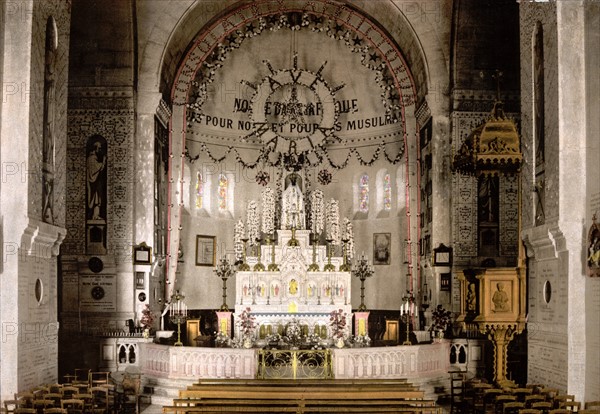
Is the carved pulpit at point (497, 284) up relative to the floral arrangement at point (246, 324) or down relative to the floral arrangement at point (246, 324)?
up

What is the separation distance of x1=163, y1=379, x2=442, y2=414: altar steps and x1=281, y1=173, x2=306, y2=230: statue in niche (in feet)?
31.1

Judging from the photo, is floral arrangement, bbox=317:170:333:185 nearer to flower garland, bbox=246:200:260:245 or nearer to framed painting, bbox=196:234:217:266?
flower garland, bbox=246:200:260:245

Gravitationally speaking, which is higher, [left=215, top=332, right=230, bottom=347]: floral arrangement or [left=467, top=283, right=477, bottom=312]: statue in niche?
[left=467, top=283, right=477, bottom=312]: statue in niche

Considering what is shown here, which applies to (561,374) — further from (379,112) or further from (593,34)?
(379,112)

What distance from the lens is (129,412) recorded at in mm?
16141

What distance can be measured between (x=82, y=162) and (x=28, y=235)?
7.34 metres

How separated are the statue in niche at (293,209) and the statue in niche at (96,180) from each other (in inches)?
226

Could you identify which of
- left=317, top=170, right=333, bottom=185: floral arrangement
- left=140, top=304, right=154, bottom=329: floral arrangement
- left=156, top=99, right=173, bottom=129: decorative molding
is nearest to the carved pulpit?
left=140, top=304, right=154, bottom=329: floral arrangement

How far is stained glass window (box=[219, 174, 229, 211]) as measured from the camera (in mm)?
26375

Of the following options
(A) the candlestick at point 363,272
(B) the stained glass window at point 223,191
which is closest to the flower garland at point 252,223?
(B) the stained glass window at point 223,191

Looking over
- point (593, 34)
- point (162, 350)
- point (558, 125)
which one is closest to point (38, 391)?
point (162, 350)

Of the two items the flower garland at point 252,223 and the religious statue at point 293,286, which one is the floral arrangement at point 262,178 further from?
the religious statue at point 293,286

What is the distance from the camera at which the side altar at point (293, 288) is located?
2275cm

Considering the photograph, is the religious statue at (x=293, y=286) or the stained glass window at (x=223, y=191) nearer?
the religious statue at (x=293, y=286)
